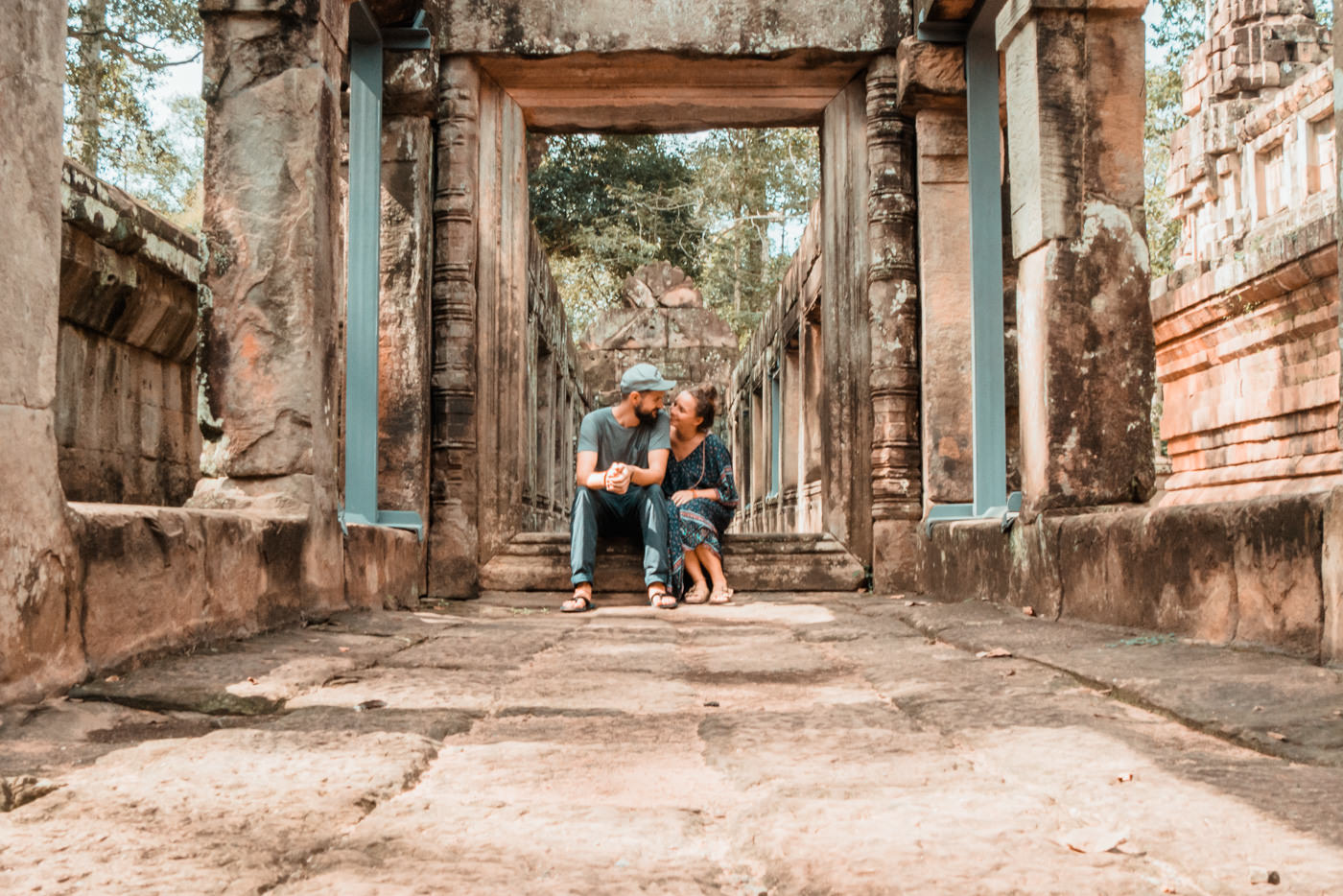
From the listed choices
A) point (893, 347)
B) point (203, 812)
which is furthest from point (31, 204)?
point (893, 347)

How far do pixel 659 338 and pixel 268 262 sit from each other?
14.5 metres

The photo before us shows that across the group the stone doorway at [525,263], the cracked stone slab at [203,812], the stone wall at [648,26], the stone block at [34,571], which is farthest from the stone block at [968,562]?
the stone block at [34,571]

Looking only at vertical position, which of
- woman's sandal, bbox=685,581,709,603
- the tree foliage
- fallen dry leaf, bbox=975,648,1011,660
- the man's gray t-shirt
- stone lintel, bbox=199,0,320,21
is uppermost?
the tree foliage

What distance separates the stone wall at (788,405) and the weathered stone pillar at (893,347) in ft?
1.84

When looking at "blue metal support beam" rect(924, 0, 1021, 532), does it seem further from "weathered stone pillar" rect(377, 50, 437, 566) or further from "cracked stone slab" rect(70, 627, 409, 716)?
"cracked stone slab" rect(70, 627, 409, 716)

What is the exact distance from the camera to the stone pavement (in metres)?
1.26

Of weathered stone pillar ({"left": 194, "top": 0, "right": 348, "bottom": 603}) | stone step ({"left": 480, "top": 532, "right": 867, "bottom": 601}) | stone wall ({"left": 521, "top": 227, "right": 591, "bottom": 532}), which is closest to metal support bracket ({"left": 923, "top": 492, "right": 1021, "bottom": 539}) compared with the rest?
stone step ({"left": 480, "top": 532, "right": 867, "bottom": 601})

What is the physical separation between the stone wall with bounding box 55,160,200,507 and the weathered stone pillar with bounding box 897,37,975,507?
3.69 m

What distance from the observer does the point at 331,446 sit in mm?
4246

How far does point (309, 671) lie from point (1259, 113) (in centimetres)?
1359

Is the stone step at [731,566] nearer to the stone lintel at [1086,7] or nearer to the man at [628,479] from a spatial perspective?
the man at [628,479]

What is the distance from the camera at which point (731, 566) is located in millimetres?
6703

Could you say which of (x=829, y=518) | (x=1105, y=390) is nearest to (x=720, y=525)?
(x=829, y=518)

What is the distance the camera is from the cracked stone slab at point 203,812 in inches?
48.6
